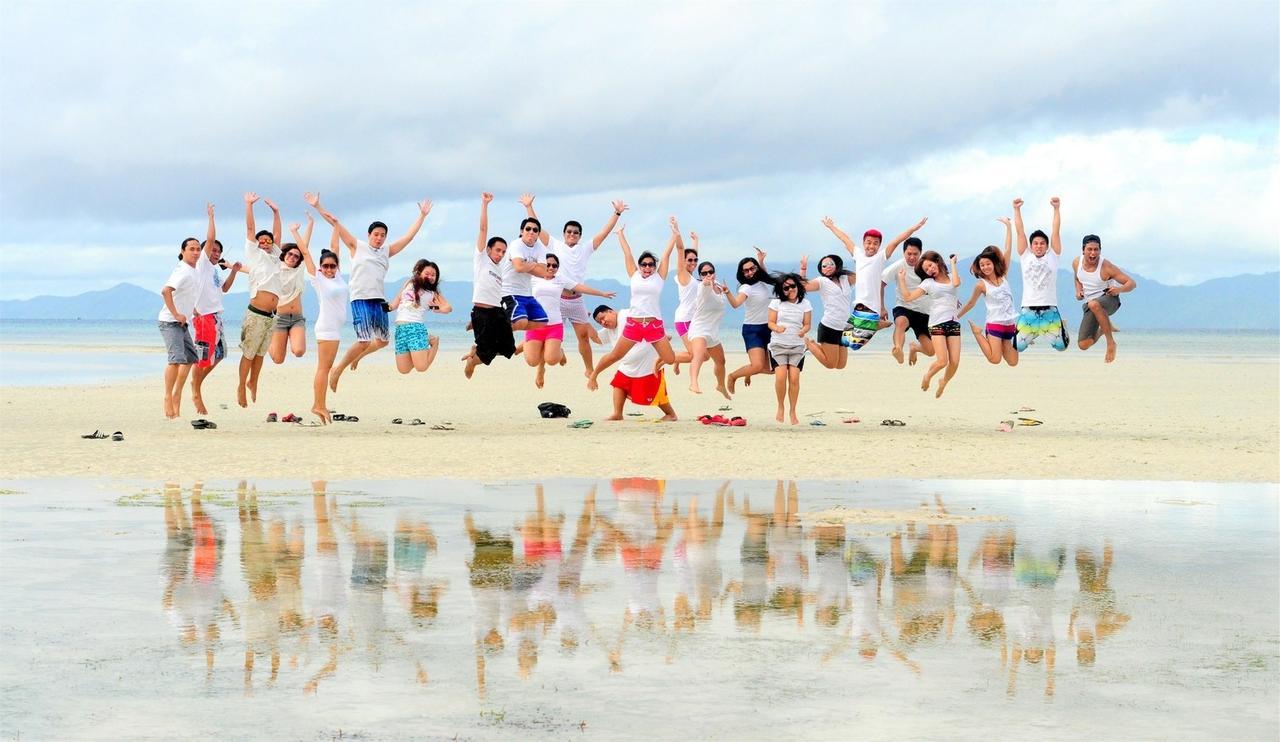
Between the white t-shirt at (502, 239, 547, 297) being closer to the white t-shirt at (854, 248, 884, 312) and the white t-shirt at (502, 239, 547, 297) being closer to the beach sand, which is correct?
the beach sand

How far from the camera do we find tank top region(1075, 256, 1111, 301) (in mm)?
19062

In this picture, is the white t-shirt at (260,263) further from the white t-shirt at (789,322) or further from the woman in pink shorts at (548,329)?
the white t-shirt at (789,322)

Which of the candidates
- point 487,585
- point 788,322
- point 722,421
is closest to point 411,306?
point 722,421

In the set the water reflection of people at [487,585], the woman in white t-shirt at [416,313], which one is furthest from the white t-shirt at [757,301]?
the water reflection of people at [487,585]

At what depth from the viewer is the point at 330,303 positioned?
59.5ft

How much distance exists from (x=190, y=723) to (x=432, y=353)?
45.7ft

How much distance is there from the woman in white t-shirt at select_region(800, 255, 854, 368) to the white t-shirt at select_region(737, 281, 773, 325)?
520 millimetres

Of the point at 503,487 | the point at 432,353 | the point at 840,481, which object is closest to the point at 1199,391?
the point at 432,353

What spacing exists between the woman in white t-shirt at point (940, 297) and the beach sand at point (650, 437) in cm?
103

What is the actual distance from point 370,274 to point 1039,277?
321 inches

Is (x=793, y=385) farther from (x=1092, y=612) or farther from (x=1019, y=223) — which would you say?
(x=1092, y=612)

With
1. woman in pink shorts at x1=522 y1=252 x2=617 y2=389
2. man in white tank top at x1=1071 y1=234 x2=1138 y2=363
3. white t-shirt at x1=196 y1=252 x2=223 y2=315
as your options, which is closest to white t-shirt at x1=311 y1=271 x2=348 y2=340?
white t-shirt at x1=196 y1=252 x2=223 y2=315

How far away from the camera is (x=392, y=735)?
5.05 m

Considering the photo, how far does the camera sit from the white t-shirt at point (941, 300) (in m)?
18.5
